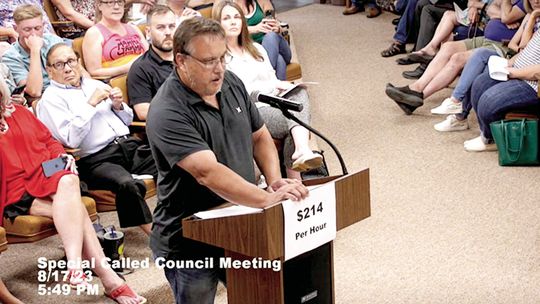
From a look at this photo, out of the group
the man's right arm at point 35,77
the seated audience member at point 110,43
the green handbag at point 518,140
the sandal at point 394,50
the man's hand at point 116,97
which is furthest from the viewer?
the sandal at point 394,50

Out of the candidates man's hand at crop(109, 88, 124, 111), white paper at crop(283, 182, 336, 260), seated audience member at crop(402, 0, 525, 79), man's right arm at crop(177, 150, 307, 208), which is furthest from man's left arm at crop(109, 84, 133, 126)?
seated audience member at crop(402, 0, 525, 79)

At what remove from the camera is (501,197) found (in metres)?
5.15

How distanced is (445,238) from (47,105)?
82.7 inches

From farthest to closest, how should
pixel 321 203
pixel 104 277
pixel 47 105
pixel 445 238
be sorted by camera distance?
1. pixel 445 238
2. pixel 47 105
3. pixel 104 277
4. pixel 321 203

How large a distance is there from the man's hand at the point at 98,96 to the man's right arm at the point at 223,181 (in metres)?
1.73

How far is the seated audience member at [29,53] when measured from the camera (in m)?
4.85

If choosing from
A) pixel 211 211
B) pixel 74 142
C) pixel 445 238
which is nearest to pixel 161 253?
pixel 211 211

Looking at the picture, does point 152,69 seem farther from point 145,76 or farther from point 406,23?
point 406,23

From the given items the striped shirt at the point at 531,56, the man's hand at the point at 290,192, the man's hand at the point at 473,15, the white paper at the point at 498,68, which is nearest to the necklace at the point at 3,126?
the man's hand at the point at 290,192

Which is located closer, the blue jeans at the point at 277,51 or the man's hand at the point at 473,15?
the blue jeans at the point at 277,51

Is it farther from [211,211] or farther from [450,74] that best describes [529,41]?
[211,211]

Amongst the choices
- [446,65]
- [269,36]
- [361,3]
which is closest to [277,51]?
[269,36]

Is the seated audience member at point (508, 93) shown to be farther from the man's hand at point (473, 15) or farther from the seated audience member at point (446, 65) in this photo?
the man's hand at point (473, 15)

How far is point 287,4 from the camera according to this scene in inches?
427
